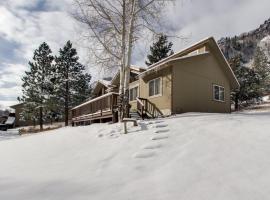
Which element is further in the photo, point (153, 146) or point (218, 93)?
point (218, 93)

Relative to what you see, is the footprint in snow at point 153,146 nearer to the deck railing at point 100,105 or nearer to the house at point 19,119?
the deck railing at point 100,105

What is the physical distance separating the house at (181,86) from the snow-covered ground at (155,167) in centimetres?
757

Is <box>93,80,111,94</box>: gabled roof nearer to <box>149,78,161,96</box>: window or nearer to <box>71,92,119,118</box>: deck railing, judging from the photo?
<box>71,92,119,118</box>: deck railing

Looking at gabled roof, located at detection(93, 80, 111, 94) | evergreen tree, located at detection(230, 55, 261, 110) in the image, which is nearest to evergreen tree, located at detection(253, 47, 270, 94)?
evergreen tree, located at detection(230, 55, 261, 110)

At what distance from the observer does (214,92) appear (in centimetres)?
1972

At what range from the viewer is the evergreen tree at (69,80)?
37656mm

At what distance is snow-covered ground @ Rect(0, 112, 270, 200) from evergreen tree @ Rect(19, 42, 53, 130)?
28313 mm

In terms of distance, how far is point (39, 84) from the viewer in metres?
36.3

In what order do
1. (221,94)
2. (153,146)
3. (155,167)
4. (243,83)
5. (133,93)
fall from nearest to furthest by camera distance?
(155,167), (153,146), (221,94), (133,93), (243,83)

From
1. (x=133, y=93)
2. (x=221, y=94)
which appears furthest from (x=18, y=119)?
(x=221, y=94)

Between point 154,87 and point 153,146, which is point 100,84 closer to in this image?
point 154,87

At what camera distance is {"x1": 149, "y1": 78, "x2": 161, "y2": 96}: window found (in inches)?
702

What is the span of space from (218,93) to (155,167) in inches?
611

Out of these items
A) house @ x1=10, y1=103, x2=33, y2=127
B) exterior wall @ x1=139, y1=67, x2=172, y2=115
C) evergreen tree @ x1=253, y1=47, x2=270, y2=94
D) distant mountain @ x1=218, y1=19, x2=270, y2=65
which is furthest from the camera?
distant mountain @ x1=218, y1=19, x2=270, y2=65
